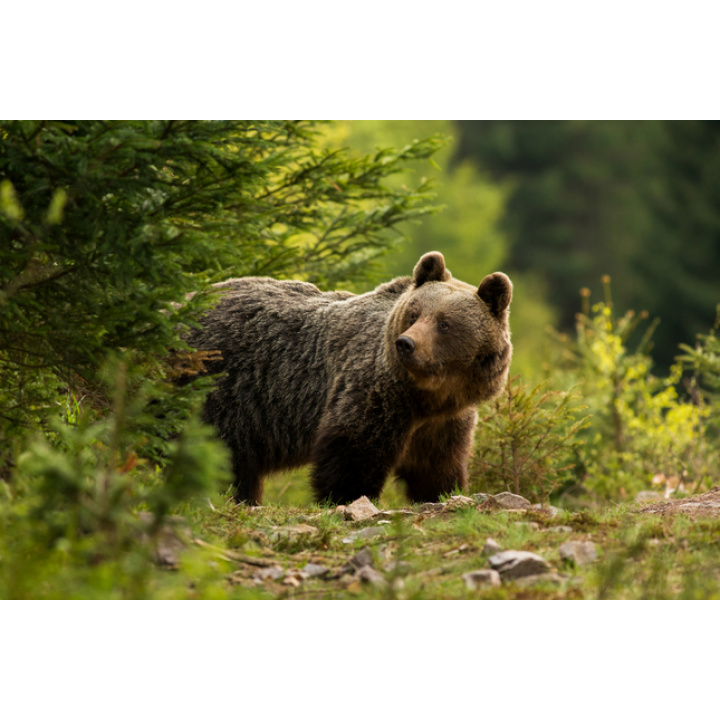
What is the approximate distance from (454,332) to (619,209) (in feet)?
107

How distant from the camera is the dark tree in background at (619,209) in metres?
30.6

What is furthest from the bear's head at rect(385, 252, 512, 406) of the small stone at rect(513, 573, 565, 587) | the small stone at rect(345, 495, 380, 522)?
the small stone at rect(513, 573, 565, 587)

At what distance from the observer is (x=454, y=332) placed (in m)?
5.32

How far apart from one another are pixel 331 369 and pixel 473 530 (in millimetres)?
2175

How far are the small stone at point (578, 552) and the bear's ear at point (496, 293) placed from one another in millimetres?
2100

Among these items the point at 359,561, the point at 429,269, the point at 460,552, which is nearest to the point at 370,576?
the point at 359,561

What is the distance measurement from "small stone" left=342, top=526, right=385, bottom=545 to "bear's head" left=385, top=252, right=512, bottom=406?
113cm

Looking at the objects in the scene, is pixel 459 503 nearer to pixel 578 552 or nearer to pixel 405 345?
pixel 405 345

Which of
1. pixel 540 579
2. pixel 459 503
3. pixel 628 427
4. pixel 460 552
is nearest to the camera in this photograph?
pixel 540 579

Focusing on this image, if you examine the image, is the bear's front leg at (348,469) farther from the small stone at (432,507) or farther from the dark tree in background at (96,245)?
the dark tree in background at (96,245)

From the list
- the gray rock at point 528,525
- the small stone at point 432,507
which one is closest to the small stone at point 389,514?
the small stone at point 432,507

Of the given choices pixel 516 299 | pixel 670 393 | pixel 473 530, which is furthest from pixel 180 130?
pixel 516 299

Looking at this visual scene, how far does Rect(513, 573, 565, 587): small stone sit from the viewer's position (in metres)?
3.36

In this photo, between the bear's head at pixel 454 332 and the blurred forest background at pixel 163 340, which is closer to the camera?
the blurred forest background at pixel 163 340
